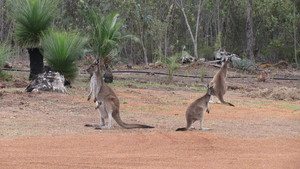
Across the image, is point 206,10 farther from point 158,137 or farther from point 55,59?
point 158,137

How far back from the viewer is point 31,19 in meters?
16.3

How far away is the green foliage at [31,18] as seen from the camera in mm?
16266

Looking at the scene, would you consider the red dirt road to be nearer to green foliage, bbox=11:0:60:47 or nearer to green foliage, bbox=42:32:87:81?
green foliage, bbox=42:32:87:81

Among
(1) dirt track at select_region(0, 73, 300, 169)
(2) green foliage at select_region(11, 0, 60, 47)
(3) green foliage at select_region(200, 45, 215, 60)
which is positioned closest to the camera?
(1) dirt track at select_region(0, 73, 300, 169)

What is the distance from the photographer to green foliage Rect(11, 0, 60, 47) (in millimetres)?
16266

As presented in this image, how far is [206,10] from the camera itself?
114 feet

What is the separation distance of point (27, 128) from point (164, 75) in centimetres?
1528

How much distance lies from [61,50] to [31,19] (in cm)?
129

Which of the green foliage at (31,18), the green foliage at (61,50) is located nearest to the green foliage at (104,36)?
the green foliage at (61,50)

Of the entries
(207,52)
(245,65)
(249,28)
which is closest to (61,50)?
(245,65)

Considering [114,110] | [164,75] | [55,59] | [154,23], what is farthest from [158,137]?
[154,23]

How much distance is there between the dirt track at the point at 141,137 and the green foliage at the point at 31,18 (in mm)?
2326

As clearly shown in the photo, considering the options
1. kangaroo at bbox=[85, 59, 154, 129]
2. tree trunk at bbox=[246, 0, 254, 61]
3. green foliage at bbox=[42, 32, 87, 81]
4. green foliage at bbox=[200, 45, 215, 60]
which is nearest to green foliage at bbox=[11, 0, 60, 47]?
green foliage at bbox=[42, 32, 87, 81]

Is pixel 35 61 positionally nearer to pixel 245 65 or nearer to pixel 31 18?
pixel 31 18
